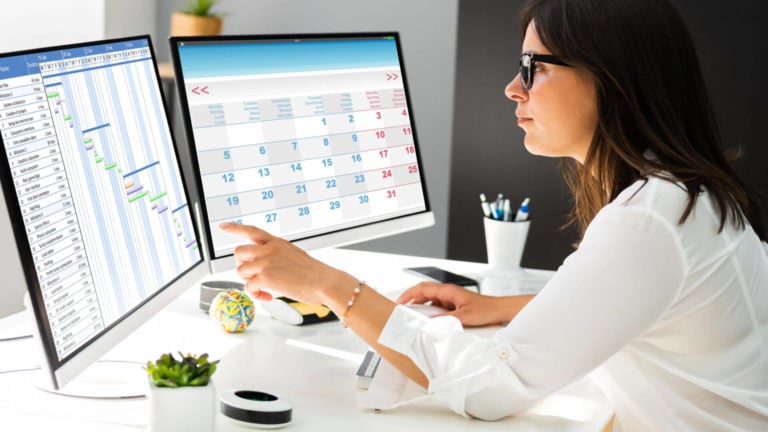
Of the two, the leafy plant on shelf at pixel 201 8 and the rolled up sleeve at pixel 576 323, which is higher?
the leafy plant on shelf at pixel 201 8

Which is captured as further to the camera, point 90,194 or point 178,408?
point 90,194

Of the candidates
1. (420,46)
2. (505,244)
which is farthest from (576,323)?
(420,46)

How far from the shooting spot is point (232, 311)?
142 centimetres

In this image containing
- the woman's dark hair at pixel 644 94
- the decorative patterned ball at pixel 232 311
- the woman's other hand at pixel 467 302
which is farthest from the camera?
the woman's other hand at pixel 467 302

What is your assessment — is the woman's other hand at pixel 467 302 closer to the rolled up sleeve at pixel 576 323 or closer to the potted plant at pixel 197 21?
the rolled up sleeve at pixel 576 323

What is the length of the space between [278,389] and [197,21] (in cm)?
250

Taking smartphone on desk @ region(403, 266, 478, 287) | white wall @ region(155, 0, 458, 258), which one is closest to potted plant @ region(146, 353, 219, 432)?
smartphone on desk @ region(403, 266, 478, 287)

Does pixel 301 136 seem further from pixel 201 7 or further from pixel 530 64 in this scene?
pixel 201 7

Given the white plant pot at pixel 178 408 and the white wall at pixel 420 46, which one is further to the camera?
the white wall at pixel 420 46

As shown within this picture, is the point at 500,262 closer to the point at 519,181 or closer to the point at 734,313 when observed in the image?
the point at 734,313

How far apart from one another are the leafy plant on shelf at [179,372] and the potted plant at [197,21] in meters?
2.65

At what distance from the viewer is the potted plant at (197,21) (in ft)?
11.2

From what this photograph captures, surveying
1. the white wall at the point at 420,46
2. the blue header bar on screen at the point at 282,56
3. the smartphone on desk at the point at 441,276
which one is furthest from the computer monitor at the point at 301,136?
the white wall at the point at 420,46

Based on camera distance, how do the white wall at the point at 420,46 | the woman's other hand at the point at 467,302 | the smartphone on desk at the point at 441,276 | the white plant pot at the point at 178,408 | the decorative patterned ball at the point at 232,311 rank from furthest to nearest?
the white wall at the point at 420,46, the smartphone on desk at the point at 441,276, the woman's other hand at the point at 467,302, the decorative patterned ball at the point at 232,311, the white plant pot at the point at 178,408
